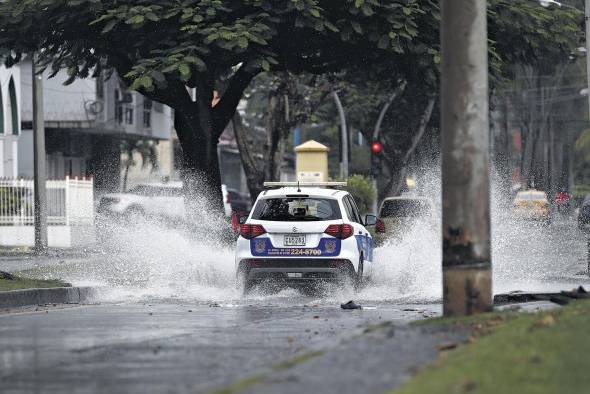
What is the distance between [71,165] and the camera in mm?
59281

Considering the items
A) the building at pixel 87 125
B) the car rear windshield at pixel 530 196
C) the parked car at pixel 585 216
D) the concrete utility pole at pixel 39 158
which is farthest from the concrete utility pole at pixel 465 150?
the car rear windshield at pixel 530 196

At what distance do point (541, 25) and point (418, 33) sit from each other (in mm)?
3356

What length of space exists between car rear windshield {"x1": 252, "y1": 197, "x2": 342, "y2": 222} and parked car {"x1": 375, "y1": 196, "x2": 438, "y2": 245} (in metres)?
8.87

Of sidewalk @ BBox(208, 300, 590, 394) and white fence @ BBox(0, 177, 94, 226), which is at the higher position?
white fence @ BBox(0, 177, 94, 226)

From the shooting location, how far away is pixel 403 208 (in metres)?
31.6

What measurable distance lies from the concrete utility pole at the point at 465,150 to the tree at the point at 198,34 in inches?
473

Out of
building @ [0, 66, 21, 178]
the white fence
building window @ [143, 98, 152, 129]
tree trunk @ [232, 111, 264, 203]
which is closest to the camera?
the white fence

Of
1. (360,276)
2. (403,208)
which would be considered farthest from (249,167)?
(360,276)

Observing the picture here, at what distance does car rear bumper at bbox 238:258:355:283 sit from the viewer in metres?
20.6

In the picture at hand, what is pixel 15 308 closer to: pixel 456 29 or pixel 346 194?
pixel 346 194

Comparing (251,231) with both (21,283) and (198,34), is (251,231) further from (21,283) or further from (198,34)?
(198,34)

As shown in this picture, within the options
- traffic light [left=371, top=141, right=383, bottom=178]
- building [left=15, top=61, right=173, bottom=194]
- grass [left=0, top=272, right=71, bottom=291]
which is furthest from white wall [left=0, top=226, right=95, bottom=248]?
grass [left=0, top=272, right=71, bottom=291]

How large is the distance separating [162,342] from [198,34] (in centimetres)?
1381

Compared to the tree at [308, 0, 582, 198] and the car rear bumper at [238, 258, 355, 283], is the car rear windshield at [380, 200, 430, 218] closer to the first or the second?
the tree at [308, 0, 582, 198]
